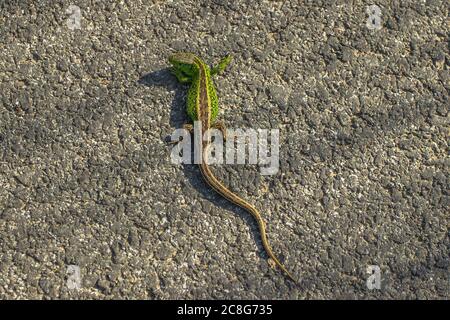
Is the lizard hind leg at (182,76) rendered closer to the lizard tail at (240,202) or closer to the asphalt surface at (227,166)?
the asphalt surface at (227,166)

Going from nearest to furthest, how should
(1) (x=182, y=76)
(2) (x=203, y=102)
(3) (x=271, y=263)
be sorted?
(3) (x=271, y=263)
(2) (x=203, y=102)
(1) (x=182, y=76)

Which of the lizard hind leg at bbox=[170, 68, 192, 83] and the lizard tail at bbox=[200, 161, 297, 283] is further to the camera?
the lizard hind leg at bbox=[170, 68, 192, 83]

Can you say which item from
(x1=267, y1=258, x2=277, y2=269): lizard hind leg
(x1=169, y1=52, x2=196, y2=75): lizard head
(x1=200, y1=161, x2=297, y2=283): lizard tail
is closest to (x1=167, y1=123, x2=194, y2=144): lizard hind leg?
(x1=200, y1=161, x2=297, y2=283): lizard tail

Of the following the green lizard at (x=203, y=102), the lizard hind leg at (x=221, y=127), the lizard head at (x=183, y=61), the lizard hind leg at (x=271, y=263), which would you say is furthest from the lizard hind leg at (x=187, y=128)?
the lizard hind leg at (x=271, y=263)

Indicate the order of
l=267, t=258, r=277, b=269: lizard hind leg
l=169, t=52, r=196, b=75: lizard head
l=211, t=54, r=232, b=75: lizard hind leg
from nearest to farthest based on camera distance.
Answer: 1. l=267, t=258, r=277, b=269: lizard hind leg
2. l=169, t=52, r=196, b=75: lizard head
3. l=211, t=54, r=232, b=75: lizard hind leg

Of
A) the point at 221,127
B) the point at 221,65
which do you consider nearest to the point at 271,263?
the point at 221,127

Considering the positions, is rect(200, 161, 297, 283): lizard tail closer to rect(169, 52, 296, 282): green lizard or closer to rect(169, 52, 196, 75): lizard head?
rect(169, 52, 296, 282): green lizard

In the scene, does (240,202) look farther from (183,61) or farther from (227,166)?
(183,61)
